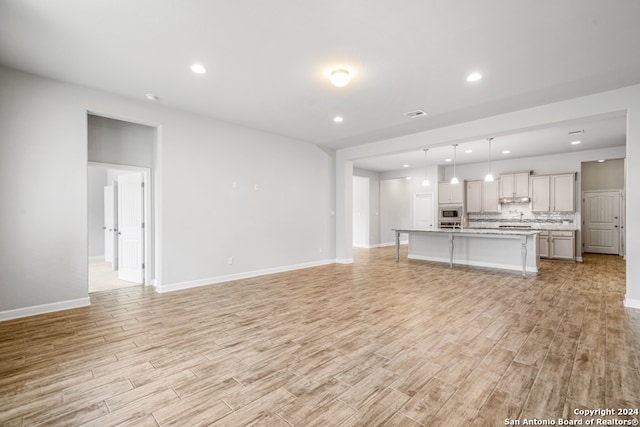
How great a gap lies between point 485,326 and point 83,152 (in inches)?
225

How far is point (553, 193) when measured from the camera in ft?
26.6

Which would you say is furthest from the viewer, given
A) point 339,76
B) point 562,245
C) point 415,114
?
point 562,245

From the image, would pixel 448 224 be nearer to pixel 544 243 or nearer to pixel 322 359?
pixel 544 243

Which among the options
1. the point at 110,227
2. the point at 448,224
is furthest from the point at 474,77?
the point at 110,227

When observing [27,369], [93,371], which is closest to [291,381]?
[93,371]

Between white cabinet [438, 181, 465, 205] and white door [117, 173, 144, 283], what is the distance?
8907mm

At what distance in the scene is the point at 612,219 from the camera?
879cm

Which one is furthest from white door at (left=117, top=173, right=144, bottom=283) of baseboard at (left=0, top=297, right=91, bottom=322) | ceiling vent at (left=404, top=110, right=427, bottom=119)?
ceiling vent at (left=404, top=110, right=427, bottom=119)

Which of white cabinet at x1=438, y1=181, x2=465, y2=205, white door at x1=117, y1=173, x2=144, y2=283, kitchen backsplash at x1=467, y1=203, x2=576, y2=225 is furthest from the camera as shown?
white cabinet at x1=438, y1=181, x2=465, y2=205

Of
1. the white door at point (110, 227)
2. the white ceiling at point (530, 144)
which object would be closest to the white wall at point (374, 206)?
the white ceiling at point (530, 144)

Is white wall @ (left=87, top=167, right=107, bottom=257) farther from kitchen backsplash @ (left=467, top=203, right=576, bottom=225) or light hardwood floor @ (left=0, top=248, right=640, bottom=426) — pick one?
kitchen backsplash @ (left=467, top=203, right=576, bottom=225)

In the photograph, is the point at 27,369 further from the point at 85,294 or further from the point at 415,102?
the point at 415,102

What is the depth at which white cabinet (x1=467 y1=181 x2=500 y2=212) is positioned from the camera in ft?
29.9

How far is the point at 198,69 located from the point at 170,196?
227 centimetres
